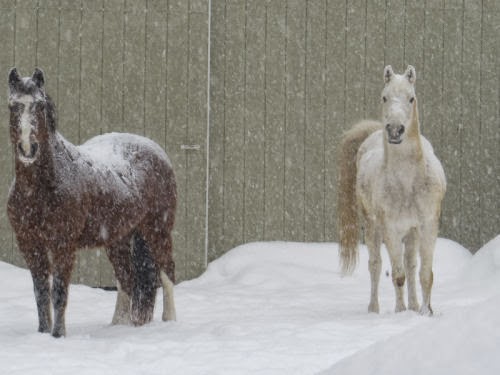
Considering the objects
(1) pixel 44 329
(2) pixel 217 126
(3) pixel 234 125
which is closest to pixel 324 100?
(3) pixel 234 125

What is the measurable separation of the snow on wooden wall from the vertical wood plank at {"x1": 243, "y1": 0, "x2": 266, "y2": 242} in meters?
0.01

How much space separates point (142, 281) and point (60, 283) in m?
0.79

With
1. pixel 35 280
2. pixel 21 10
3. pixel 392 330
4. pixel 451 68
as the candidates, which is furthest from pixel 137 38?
→ pixel 392 330

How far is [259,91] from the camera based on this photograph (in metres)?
9.11

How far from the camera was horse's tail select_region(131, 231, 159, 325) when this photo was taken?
19.9 ft

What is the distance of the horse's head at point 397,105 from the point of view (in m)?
6.21

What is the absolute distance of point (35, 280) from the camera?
5539mm

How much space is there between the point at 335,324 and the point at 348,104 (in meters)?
3.80

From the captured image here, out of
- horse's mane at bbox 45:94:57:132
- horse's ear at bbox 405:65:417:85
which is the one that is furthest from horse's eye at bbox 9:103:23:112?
horse's ear at bbox 405:65:417:85

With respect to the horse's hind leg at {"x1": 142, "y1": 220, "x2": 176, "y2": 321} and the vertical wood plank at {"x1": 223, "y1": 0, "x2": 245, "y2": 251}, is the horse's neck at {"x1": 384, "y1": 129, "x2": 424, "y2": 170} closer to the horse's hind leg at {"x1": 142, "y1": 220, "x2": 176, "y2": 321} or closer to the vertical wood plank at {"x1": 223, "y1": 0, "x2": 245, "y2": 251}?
the horse's hind leg at {"x1": 142, "y1": 220, "x2": 176, "y2": 321}

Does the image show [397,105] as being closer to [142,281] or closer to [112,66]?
[142,281]

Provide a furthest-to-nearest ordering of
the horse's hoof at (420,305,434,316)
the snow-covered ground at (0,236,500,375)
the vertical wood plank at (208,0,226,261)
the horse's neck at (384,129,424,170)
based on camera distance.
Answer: the vertical wood plank at (208,0,226,261) < the horse's neck at (384,129,424,170) < the horse's hoof at (420,305,434,316) < the snow-covered ground at (0,236,500,375)

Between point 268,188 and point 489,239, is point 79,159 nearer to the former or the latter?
point 268,188

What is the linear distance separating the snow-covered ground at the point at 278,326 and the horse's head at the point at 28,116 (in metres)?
1.12
